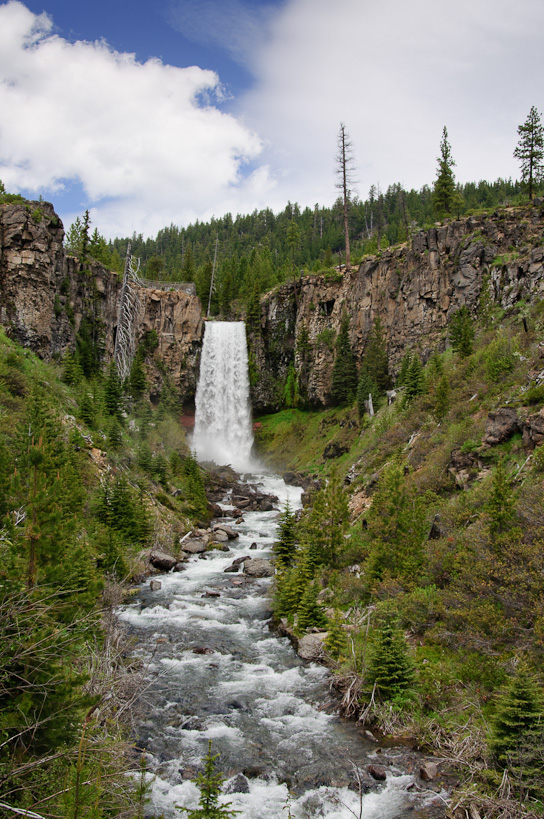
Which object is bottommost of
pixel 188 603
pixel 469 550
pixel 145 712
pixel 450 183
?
pixel 188 603

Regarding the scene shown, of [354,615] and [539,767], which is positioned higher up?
[539,767]

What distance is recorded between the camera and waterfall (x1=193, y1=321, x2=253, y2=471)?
54531 mm

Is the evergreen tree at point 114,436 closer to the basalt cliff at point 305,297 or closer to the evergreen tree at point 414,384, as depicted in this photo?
the basalt cliff at point 305,297

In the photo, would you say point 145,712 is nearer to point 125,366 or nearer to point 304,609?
point 304,609

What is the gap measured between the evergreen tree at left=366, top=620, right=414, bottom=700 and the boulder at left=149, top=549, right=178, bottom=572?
13493mm

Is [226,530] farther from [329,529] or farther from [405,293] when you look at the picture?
[405,293]

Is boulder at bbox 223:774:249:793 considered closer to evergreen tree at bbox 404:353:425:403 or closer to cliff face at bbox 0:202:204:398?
evergreen tree at bbox 404:353:425:403

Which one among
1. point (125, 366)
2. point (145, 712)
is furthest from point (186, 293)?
point (145, 712)

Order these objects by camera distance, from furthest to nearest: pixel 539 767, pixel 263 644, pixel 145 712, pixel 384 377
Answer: pixel 384 377 → pixel 263 644 → pixel 145 712 → pixel 539 767

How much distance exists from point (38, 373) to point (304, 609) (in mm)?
26428

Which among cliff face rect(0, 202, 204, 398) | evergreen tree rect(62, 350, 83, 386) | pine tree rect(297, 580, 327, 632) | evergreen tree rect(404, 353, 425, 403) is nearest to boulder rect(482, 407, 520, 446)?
pine tree rect(297, 580, 327, 632)

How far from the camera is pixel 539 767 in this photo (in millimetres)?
6922

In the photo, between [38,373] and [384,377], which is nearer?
[38,373]

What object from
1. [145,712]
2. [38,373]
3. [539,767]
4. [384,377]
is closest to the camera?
[539,767]
